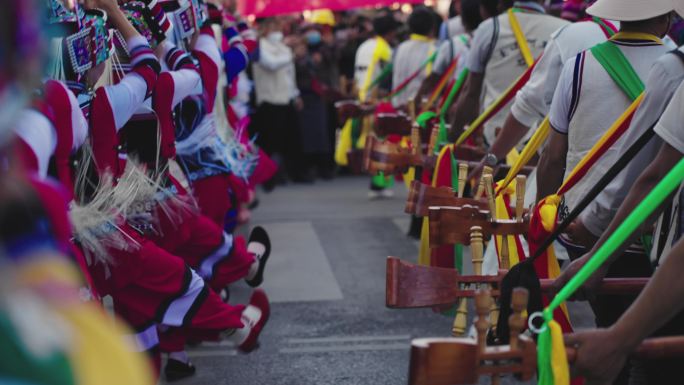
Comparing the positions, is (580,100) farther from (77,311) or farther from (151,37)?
(77,311)

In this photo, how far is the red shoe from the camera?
459 cm

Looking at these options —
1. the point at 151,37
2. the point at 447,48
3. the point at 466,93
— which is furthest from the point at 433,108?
the point at 151,37

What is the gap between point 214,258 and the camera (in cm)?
481

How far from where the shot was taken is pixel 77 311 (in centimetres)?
138

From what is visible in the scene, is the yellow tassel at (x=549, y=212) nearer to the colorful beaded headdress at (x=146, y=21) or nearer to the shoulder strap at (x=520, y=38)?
the colorful beaded headdress at (x=146, y=21)

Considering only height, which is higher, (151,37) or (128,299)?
(151,37)

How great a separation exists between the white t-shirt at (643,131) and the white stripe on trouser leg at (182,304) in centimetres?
168

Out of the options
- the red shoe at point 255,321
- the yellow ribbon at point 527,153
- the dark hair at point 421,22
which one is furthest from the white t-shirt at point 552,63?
the dark hair at point 421,22

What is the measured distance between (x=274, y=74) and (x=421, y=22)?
8.51ft

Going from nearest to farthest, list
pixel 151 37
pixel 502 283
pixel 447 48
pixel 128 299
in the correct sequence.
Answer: pixel 502 283 → pixel 128 299 → pixel 151 37 → pixel 447 48

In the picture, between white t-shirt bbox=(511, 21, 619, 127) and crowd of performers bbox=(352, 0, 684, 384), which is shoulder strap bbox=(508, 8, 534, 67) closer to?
crowd of performers bbox=(352, 0, 684, 384)

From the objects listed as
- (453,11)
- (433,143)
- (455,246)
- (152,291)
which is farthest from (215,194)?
(453,11)

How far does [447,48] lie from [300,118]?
4.61m

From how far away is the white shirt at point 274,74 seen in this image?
11.3 metres
